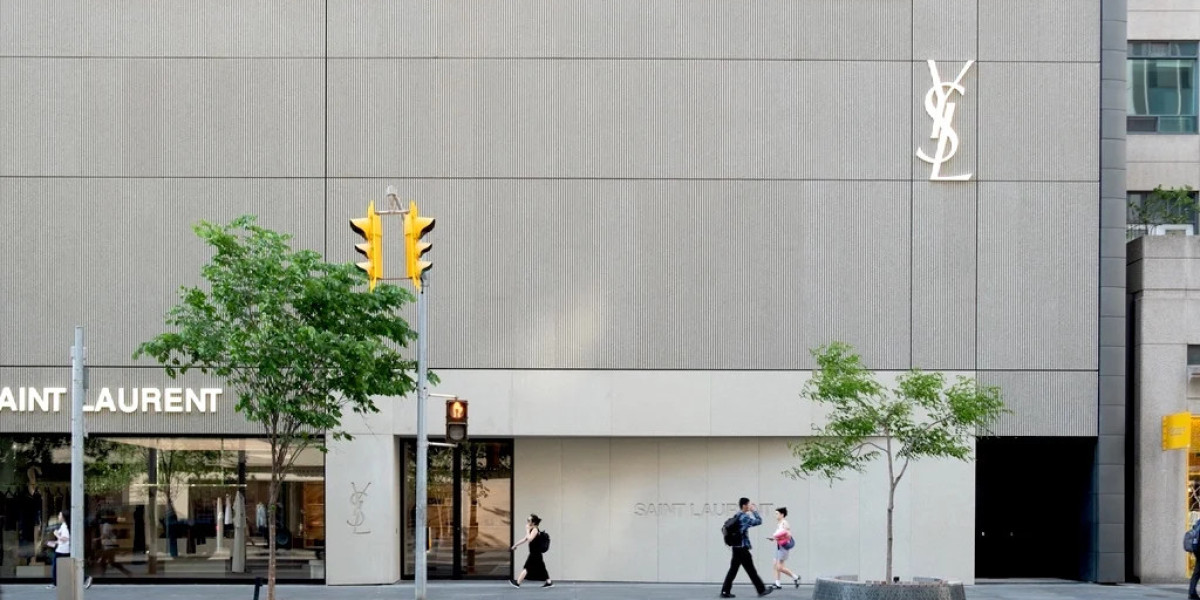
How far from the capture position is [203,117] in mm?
24781

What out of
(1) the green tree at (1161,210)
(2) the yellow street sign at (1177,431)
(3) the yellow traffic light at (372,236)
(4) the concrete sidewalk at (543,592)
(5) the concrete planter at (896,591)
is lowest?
(4) the concrete sidewalk at (543,592)

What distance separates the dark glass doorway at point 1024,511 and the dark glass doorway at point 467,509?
989 cm

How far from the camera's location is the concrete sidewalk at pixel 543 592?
75.3 feet

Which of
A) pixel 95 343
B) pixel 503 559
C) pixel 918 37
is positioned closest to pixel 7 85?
pixel 95 343

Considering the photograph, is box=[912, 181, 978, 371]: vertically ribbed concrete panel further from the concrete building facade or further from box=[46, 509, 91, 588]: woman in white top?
box=[46, 509, 91, 588]: woman in white top

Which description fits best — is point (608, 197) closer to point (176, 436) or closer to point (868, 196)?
point (868, 196)

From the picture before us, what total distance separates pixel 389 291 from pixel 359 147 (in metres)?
5.19

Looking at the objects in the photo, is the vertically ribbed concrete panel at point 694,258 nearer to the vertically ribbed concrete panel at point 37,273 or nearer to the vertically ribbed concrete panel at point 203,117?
the vertically ribbed concrete panel at point 203,117

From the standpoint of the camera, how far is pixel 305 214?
81.4 feet

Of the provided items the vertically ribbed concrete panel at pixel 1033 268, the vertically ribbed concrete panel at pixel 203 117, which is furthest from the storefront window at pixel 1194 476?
the vertically ribbed concrete panel at pixel 203 117

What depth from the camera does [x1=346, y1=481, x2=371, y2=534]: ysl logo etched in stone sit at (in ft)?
80.6

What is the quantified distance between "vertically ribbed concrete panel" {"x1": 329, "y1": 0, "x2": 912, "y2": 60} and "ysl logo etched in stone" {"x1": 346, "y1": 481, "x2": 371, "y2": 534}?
8.44 m

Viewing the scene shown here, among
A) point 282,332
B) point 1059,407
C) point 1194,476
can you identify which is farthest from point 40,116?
point 1194,476

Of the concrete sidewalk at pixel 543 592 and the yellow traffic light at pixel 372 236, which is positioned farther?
the concrete sidewalk at pixel 543 592
